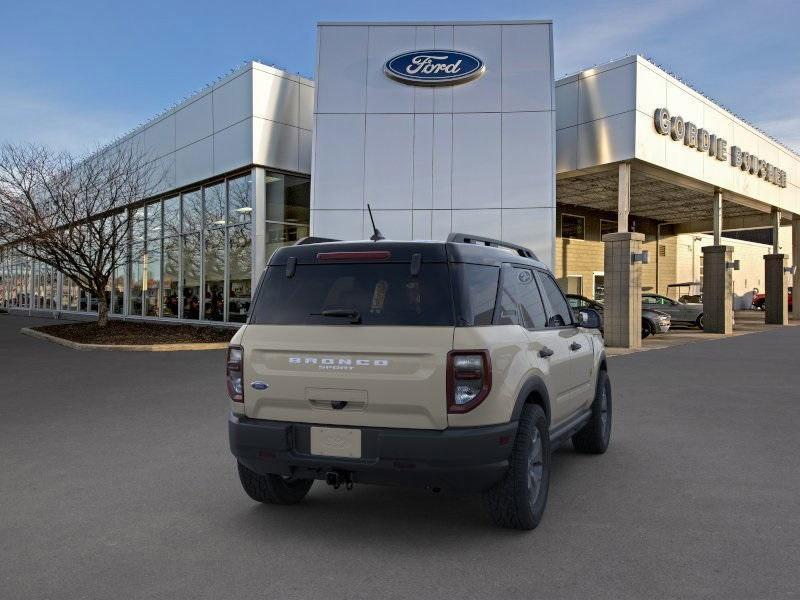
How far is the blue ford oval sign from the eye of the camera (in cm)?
1836

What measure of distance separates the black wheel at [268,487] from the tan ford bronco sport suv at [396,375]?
39 millimetres

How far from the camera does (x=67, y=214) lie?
21.9 meters

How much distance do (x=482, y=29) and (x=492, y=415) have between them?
1712 cm

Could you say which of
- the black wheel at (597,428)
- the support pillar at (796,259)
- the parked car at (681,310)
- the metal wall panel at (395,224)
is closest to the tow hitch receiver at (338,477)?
the black wheel at (597,428)

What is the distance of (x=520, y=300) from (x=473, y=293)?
76 cm

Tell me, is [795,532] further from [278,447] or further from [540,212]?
[540,212]

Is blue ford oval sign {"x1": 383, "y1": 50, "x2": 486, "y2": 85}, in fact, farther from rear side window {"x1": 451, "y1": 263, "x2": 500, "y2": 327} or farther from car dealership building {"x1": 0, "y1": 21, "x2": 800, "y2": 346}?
rear side window {"x1": 451, "y1": 263, "x2": 500, "y2": 327}

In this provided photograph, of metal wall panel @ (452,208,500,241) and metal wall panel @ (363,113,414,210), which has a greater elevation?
metal wall panel @ (363,113,414,210)

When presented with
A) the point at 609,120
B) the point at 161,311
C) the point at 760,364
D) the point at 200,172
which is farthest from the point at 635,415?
the point at 161,311

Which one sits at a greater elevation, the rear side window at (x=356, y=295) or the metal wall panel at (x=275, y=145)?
the metal wall panel at (x=275, y=145)

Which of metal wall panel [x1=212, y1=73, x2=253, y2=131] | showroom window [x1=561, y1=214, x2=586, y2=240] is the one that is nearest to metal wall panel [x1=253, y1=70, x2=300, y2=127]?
metal wall panel [x1=212, y1=73, x2=253, y2=131]

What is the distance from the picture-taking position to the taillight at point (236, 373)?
4.12 meters

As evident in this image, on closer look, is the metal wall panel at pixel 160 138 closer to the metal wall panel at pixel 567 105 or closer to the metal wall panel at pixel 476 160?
the metal wall panel at pixel 476 160

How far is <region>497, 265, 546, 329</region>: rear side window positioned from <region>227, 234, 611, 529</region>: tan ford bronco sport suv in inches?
0.9
